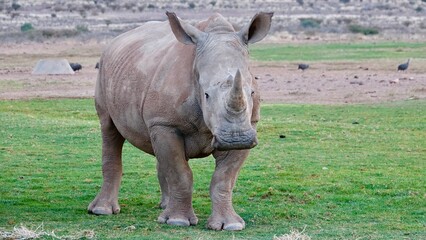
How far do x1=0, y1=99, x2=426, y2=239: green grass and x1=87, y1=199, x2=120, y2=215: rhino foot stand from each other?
149 mm

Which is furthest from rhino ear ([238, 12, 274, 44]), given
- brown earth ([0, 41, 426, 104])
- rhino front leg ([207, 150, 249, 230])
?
brown earth ([0, 41, 426, 104])

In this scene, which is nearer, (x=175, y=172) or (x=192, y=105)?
(x=192, y=105)

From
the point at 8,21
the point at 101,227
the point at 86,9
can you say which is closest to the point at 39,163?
the point at 101,227

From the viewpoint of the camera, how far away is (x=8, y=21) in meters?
74.2

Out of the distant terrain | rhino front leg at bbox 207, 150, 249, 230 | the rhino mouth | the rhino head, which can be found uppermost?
the rhino head

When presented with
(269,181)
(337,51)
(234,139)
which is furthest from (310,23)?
(234,139)

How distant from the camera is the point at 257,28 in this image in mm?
10820

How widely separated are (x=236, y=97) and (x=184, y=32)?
146 cm

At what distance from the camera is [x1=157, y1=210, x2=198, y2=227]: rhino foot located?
426 inches

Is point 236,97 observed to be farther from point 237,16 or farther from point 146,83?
point 237,16

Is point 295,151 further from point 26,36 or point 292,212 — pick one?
point 26,36

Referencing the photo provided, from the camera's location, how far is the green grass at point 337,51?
4350 cm

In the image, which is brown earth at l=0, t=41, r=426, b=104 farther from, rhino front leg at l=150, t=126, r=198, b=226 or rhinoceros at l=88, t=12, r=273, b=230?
rhino front leg at l=150, t=126, r=198, b=226

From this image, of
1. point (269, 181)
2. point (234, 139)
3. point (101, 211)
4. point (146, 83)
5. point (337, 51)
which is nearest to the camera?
point (234, 139)
